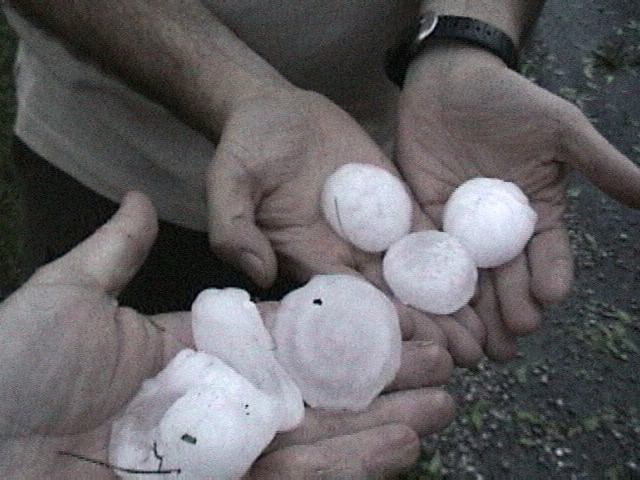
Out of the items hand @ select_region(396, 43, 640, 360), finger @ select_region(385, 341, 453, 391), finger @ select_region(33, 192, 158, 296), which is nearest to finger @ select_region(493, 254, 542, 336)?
hand @ select_region(396, 43, 640, 360)

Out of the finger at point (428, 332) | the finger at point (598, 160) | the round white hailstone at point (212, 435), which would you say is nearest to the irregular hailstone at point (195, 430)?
the round white hailstone at point (212, 435)

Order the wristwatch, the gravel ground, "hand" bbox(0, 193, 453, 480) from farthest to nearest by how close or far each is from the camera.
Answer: the gravel ground
the wristwatch
"hand" bbox(0, 193, 453, 480)

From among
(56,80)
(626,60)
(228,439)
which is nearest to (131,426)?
(228,439)

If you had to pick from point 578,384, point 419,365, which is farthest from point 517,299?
point 578,384

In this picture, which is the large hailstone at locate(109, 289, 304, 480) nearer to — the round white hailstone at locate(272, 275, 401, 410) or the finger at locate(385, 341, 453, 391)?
the round white hailstone at locate(272, 275, 401, 410)

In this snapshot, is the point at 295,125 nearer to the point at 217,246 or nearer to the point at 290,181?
the point at 290,181
